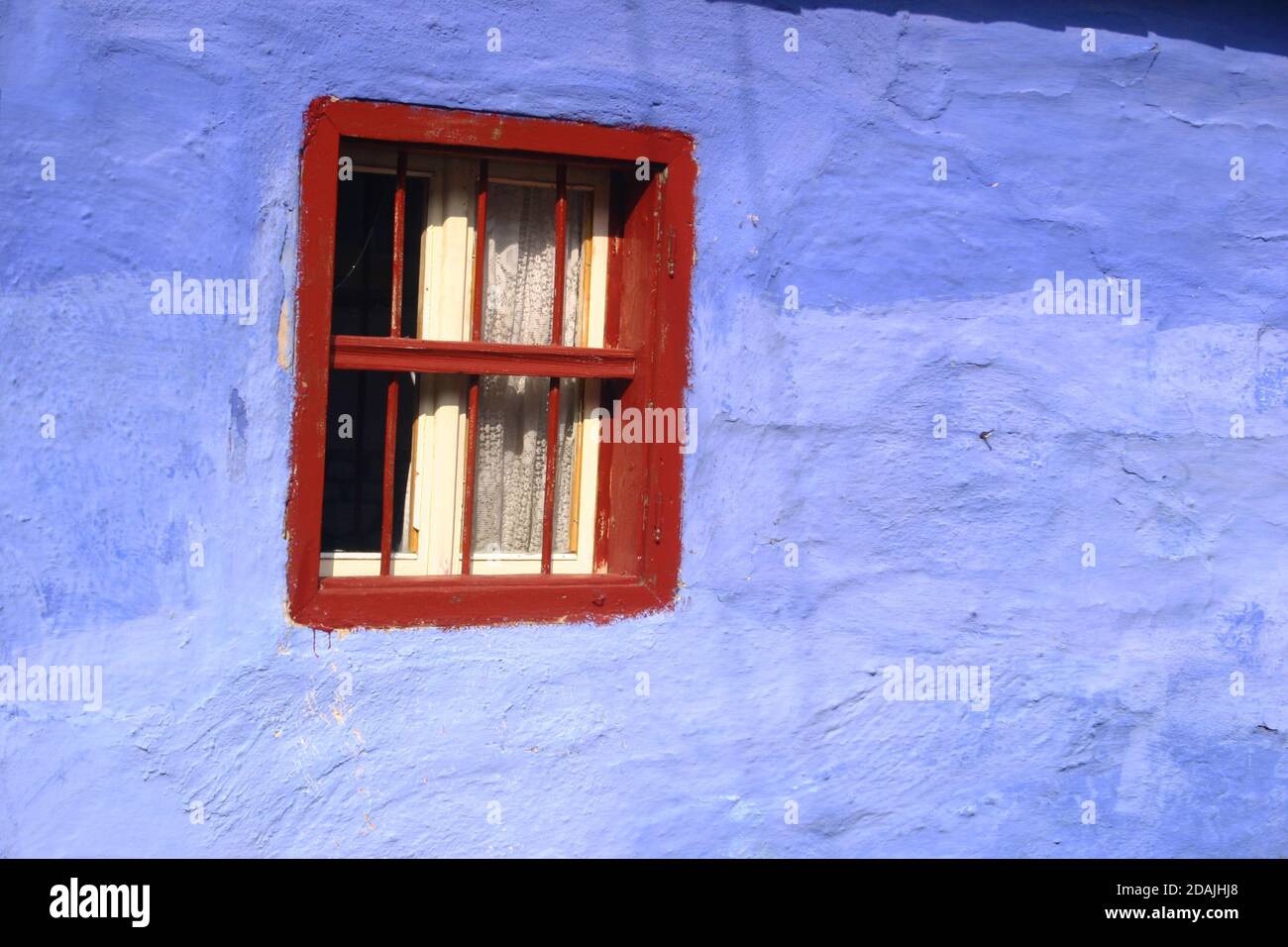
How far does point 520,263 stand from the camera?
3.56 metres

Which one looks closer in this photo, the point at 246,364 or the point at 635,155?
the point at 246,364

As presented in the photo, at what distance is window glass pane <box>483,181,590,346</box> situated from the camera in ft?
11.6

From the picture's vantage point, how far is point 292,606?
3.19 metres

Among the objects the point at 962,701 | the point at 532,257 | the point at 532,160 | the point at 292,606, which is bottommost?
the point at 962,701

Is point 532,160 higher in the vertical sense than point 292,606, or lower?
higher

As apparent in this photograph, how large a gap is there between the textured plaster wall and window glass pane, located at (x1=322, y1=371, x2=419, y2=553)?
0.81 ft

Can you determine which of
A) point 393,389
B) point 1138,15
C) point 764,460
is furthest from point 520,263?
point 1138,15

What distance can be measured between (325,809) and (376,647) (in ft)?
1.44

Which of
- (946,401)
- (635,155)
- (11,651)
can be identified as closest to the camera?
(11,651)

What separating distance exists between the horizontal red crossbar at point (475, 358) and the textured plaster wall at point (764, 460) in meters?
0.19

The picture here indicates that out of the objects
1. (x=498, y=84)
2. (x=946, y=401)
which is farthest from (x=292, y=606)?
(x=946, y=401)

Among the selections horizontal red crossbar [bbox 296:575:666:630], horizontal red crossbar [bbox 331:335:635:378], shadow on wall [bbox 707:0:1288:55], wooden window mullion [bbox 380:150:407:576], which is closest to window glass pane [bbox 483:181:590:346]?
horizontal red crossbar [bbox 331:335:635:378]

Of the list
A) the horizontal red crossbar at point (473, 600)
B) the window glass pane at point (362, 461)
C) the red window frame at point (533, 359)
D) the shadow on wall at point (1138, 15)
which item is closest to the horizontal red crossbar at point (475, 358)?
the red window frame at point (533, 359)

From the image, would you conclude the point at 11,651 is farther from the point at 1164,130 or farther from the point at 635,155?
the point at 1164,130
